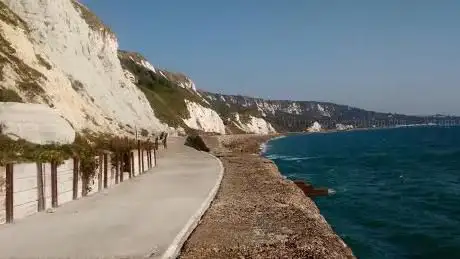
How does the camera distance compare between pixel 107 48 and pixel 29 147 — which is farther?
pixel 107 48

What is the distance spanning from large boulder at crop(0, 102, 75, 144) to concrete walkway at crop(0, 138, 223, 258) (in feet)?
8.09

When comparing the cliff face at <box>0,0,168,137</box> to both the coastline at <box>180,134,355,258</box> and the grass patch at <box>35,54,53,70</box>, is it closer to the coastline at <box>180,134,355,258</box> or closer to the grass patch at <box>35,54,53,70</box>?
the grass patch at <box>35,54,53,70</box>

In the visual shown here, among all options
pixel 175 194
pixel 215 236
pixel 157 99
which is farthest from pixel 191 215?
pixel 157 99

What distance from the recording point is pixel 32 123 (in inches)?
720

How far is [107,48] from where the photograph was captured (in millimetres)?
74250

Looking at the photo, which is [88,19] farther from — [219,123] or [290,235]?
[219,123]

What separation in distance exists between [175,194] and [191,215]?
177 inches

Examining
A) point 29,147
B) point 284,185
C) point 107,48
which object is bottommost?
point 284,185

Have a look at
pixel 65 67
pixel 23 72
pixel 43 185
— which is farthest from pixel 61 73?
pixel 43 185

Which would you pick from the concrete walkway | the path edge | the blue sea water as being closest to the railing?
the concrete walkway

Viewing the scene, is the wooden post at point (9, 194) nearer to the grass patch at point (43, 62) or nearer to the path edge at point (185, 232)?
the path edge at point (185, 232)

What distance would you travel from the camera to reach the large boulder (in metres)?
17.7

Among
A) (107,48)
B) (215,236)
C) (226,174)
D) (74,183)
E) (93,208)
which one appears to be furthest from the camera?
(107,48)

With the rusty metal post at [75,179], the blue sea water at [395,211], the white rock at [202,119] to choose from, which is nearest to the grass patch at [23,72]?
the rusty metal post at [75,179]
